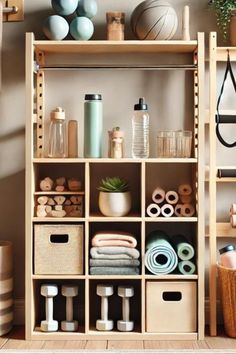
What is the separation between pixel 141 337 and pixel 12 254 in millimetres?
732

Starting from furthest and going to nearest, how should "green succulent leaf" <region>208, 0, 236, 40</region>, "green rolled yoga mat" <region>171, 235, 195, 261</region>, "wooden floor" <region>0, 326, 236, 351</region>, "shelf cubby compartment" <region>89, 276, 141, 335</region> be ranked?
"shelf cubby compartment" <region>89, 276, 141, 335</region>
"green succulent leaf" <region>208, 0, 236, 40</region>
"green rolled yoga mat" <region>171, 235, 195, 261</region>
"wooden floor" <region>0, 326, 236, 351</region>

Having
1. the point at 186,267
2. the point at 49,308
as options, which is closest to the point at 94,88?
the point at 186,267

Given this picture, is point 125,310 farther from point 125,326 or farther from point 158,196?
point 158,196

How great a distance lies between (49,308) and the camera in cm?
285

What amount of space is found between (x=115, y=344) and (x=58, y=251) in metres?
0.49

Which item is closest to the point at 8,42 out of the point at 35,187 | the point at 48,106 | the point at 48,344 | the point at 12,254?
the point at 48,106

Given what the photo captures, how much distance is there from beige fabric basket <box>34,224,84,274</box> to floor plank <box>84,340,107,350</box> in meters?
0.32

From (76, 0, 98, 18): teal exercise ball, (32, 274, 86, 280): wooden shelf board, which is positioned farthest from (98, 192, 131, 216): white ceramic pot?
(76, 0, 98, 18): teal exercise ball

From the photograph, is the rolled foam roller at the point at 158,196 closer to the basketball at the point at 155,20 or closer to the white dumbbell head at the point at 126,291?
the white dumbbell head at the point at 126,291

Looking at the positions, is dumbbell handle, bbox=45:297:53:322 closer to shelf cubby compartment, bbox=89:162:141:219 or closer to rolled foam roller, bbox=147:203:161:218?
shelf cubby compartment, bbox=89:162:141:219

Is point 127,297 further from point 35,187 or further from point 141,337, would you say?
point 35,187

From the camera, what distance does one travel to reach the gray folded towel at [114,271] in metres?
2.78

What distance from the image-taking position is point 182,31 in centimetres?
292

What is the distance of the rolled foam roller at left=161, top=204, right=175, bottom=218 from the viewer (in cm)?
281
